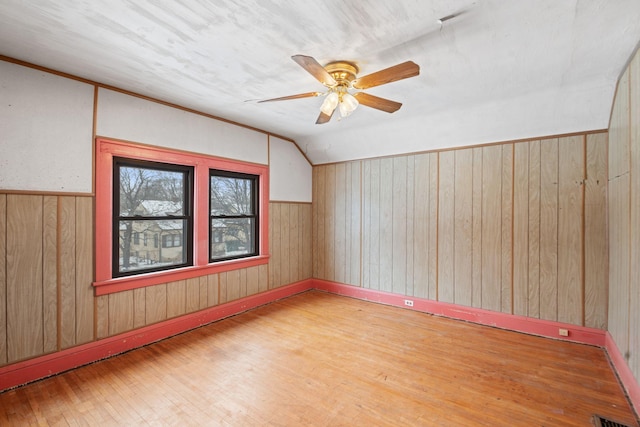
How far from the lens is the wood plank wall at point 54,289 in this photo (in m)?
2.37

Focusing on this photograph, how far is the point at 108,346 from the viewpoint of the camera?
9.37ft

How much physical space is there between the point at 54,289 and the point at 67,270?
18 cm

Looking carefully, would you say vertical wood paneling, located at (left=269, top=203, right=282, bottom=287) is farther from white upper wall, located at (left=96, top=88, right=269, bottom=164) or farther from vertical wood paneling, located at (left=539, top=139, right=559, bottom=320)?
vertical wood paneling, located at (left=539, top=139, right=559, bottom=320)

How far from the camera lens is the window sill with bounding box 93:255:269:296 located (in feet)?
9.41

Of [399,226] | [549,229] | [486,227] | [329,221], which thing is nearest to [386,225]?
[399,226]

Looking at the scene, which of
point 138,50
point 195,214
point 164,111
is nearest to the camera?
point 138,50

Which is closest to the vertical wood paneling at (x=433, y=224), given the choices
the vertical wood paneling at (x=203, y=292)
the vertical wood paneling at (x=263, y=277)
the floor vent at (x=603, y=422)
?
the floor vent at (x=603, y=422)

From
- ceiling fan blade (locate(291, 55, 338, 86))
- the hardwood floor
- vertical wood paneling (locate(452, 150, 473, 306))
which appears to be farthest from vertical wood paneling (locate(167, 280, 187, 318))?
vertical wood paneling (locate(452, 150, 473, 306))

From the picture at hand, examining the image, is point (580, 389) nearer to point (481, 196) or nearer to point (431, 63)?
point (481, 196)

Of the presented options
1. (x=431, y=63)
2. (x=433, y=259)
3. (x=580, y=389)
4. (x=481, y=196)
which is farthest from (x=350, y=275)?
(x=431, y=63)

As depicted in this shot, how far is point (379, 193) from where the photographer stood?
4.62 metres

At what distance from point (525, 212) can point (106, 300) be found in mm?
4657

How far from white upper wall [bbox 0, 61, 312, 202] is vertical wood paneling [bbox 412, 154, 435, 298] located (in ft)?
9.94

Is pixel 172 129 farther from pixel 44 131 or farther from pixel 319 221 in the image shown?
pixel 319 221
